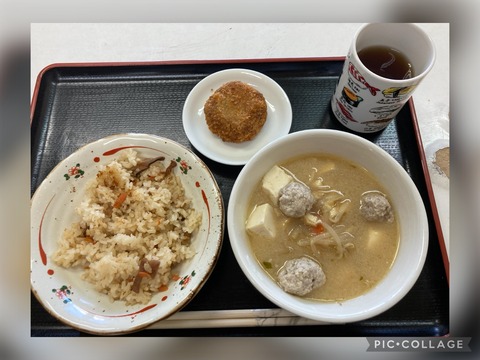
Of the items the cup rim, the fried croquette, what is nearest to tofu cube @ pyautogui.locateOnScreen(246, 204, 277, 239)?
the fried croquette

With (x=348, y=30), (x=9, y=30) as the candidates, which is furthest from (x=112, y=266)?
(x=348, y=30)

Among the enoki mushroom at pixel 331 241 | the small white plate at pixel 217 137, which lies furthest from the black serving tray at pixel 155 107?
the enoki mushroom at pixel 331 241

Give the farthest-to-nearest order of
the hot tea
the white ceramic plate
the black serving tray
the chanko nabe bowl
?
the black serving tray < the hot tea < the white ceramic plate < the chanko nabe bowl

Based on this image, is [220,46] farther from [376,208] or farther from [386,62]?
[376,208]

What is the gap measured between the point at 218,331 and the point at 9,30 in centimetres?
93

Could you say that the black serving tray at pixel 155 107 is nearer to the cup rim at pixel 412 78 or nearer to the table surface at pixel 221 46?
the table surface at pixel 221 46

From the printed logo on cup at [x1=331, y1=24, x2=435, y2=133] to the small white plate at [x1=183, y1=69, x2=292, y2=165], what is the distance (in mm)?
231

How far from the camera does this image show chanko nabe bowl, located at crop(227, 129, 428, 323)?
876mm

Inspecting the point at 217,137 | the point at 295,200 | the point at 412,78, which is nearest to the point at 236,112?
the point at 217,137

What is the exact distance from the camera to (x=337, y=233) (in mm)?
1014

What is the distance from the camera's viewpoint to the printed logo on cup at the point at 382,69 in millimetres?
1015

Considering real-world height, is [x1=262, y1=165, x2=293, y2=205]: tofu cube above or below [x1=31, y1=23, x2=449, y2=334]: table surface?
below

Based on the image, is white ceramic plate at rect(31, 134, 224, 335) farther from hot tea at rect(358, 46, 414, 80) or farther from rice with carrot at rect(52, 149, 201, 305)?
hot tea at rect(358, 46, 414, 80)

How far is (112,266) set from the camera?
103 centimetres
